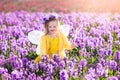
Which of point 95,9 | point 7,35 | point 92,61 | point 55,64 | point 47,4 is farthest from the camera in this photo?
point 47,4

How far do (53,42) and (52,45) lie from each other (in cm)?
6

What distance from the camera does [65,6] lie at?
66.2 ft

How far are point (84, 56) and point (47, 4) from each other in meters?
14.0

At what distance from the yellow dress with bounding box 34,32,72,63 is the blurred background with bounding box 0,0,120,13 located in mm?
10307

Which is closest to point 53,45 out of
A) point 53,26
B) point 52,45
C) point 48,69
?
point 52,45

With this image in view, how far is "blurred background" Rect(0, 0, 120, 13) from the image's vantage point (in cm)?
1838

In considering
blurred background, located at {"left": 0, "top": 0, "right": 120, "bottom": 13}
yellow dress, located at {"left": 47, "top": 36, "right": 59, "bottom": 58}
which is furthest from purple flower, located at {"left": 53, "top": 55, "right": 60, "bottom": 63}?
blurred background, located at {"left": 0, "top": 0, "right": 120, "bottom": 13}

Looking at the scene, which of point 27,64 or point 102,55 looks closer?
point 27,64

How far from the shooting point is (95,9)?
17969 millimetres

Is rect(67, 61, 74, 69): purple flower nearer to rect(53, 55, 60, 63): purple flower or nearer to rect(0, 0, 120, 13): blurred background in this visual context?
rect(53, 55, 60, 63): purple flower

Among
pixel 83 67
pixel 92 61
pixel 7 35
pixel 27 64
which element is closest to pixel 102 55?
pixel 92 61

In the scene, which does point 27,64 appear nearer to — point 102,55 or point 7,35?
point 102,55

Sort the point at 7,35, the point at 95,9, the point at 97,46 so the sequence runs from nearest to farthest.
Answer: the point at 97,46 < the point at 7,35 < the point at 95,9

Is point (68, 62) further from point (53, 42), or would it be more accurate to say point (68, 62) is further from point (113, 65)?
point (53, 42)
